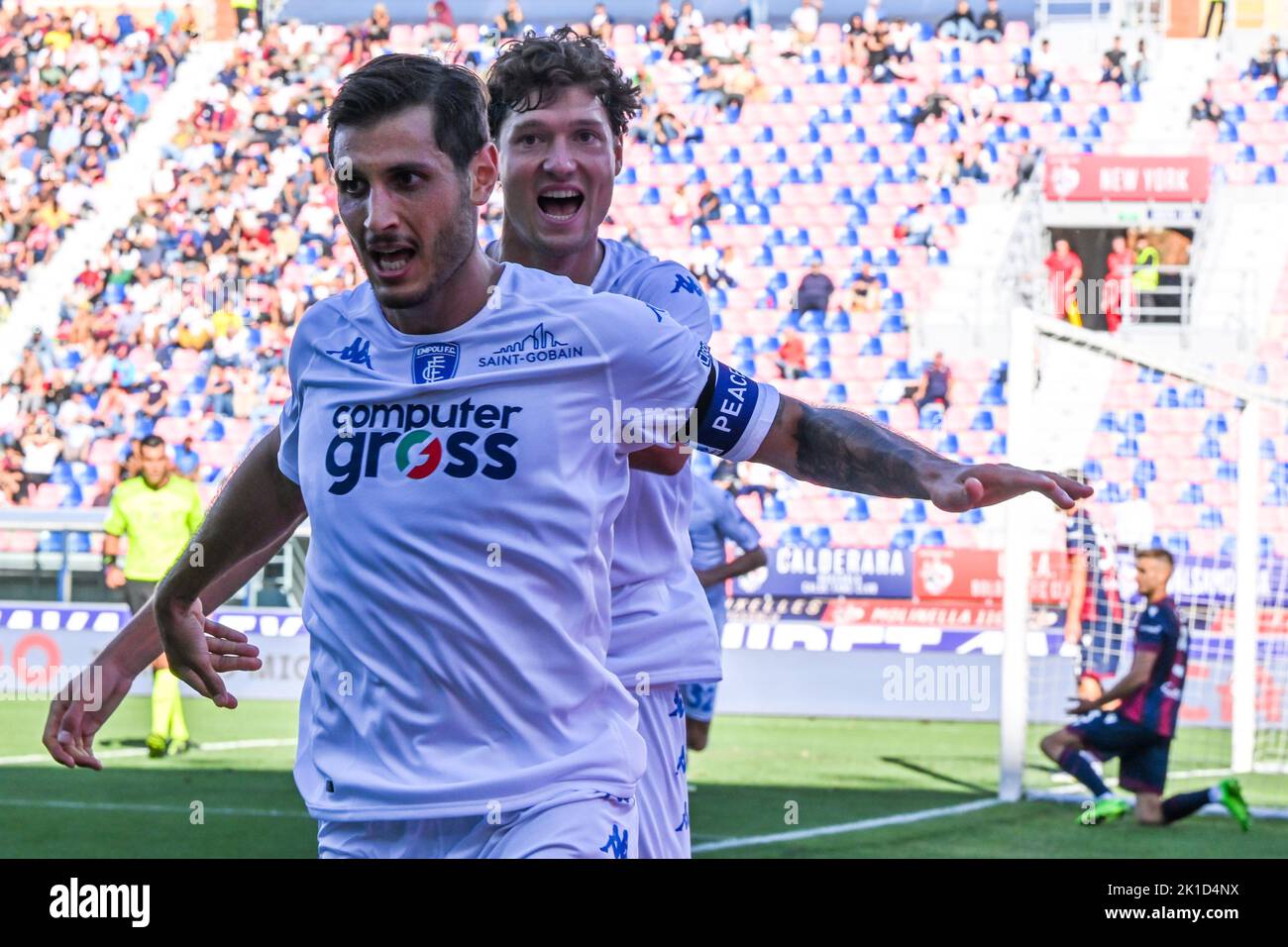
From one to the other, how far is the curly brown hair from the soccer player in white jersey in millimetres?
949

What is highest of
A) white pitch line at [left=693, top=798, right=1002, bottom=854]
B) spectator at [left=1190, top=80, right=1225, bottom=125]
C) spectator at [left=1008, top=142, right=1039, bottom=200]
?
spectator at [left=1190, top=80, right=1225, bottom=125]

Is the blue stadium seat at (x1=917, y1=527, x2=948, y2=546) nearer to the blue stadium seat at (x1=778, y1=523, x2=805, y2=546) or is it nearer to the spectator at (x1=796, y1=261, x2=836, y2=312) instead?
the blue stadium seat at (x1=778, y1=523, x2=805, y2=546)

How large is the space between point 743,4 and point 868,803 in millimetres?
17199

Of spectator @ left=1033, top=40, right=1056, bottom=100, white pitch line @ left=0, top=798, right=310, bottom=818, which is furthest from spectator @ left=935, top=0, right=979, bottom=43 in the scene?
white pitch line @ left=0, top=798, right=310, bottom=818

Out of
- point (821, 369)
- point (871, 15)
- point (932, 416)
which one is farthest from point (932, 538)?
point (871, 15)

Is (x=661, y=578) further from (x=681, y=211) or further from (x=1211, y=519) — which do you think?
(x=681, y=211)

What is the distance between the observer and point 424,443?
2887 mm

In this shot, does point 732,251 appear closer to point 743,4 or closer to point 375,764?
point 743,4

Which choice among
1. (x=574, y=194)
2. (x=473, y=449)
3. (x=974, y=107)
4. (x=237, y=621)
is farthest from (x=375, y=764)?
(x=974, y=107)

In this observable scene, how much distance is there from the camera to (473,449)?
2869 millimetres

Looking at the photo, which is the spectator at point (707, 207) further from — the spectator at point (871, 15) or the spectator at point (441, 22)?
the spectator at point (441, 22)

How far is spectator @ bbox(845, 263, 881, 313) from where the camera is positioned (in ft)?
69.3

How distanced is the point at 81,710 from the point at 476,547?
3.12 feet

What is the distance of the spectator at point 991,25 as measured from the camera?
2386 centimetres
